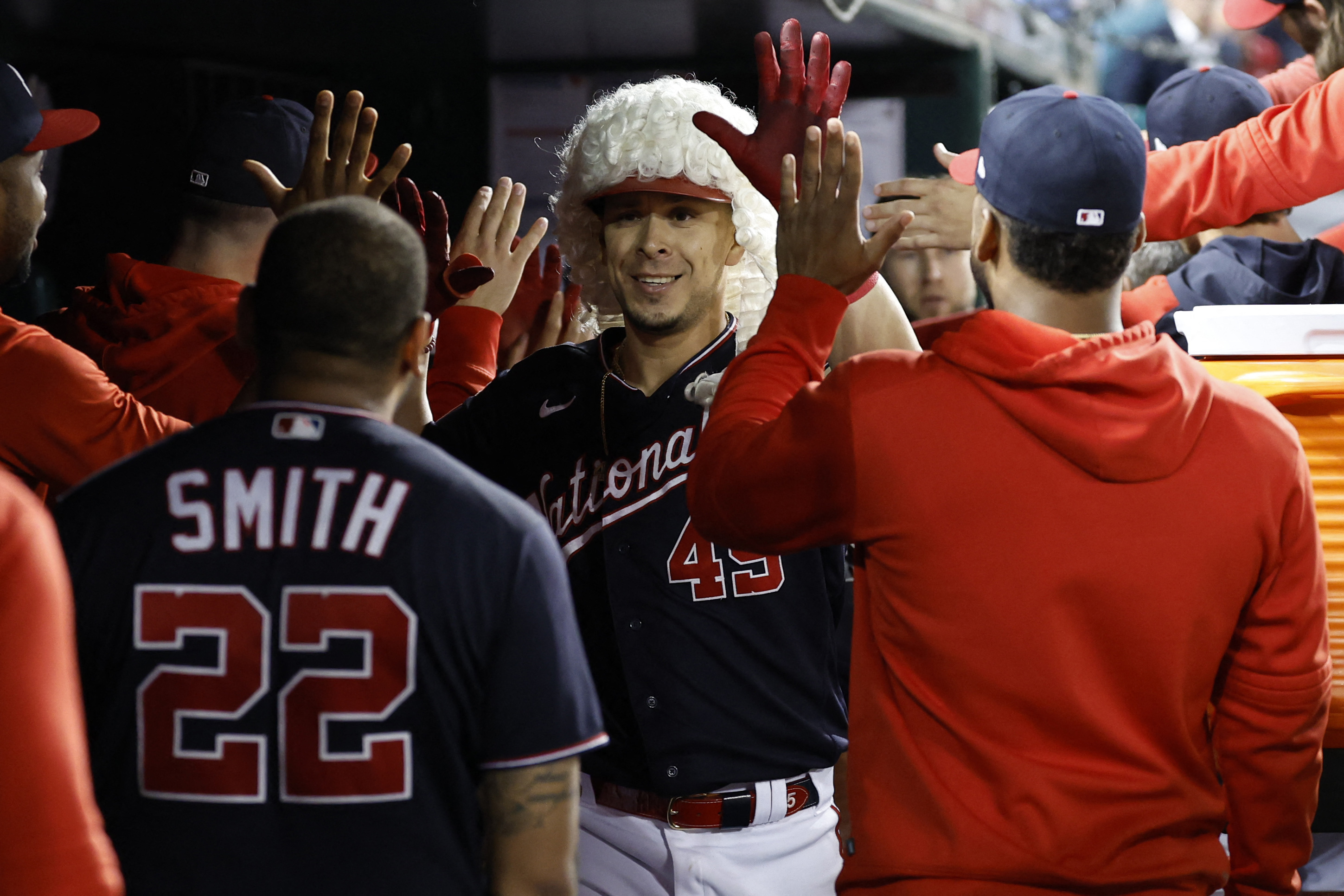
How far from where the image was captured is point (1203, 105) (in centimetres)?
374

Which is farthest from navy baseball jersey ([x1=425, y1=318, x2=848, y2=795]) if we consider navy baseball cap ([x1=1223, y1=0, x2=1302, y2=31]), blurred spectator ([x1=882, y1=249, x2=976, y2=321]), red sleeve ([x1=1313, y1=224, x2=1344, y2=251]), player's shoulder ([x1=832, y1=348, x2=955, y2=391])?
navy baseball cap ([x1=1223, y1=0, x2=1302, y2=31])

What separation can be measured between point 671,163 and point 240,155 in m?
1.07

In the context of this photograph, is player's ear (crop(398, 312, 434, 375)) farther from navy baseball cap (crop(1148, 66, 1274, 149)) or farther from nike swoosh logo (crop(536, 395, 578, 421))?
navy baseball cap (crop(1148, 66, 1274, 149))

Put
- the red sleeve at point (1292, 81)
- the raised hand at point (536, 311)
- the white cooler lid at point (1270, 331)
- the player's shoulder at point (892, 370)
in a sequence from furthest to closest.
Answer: the red sleeve at point (1292, 81)
the raised hand at point (536, 311)
the white cooler lid at point (1270, 331)
the player's shoulder at point (892, 370)

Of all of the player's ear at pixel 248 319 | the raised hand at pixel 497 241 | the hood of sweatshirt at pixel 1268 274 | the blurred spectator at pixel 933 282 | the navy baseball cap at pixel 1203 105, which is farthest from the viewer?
the blurred spectator at pixel 933 282

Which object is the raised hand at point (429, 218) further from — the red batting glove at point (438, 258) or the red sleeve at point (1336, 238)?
the red sleeve at point (1336, 238)

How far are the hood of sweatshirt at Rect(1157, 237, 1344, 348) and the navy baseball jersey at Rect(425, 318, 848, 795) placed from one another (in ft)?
4.82

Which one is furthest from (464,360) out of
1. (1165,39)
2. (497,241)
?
(1165,39)

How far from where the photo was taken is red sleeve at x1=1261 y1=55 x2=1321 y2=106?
5004 mm

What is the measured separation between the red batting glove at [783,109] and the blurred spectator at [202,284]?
137 cm

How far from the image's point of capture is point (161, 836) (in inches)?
62.0

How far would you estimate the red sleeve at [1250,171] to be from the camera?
3066 millimetres

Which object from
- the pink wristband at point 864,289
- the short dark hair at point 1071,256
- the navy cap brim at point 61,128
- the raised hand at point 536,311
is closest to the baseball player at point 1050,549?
the short dark hair at point 1071,256

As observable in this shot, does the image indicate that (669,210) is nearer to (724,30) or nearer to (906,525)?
(906,525)
